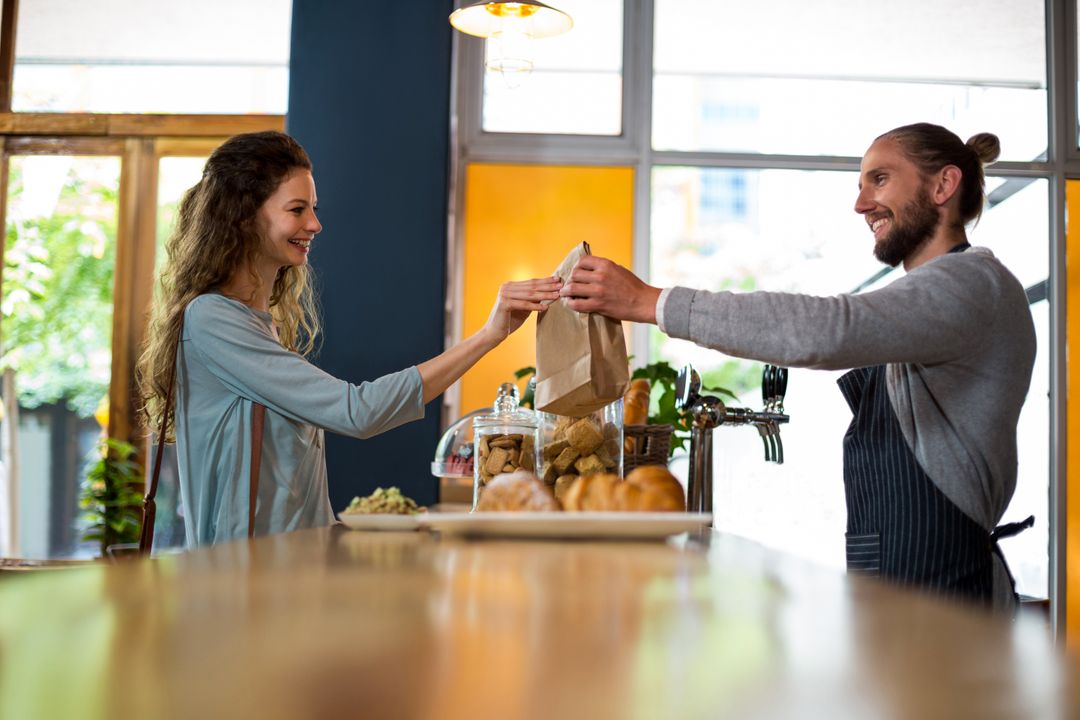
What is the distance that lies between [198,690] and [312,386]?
1.37m

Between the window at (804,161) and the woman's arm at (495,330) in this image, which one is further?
the window at (804,161)

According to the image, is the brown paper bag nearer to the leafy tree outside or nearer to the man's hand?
the man's hand

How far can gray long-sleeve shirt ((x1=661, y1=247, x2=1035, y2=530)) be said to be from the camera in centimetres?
158

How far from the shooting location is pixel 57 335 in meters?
4.66

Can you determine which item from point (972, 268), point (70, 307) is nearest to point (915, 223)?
point (972, 268)

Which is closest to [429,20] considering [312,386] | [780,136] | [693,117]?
[693,117]

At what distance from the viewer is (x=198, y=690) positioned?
369mm

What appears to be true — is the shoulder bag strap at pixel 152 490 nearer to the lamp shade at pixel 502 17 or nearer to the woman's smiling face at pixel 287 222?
the woman's smiling face at pixel 287 222

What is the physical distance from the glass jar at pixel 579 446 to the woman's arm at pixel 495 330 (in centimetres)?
19

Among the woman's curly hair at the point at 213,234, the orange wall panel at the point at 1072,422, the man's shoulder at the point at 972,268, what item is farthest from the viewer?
the orange wall panel at the point at 1072,422

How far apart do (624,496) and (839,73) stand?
12.5 ft

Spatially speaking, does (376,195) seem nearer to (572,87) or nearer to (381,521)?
(572,87)

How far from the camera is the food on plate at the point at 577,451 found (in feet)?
5.47

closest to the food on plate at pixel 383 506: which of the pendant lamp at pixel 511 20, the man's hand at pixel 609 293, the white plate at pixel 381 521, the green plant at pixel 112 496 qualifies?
the white plate at pixel 381 521
